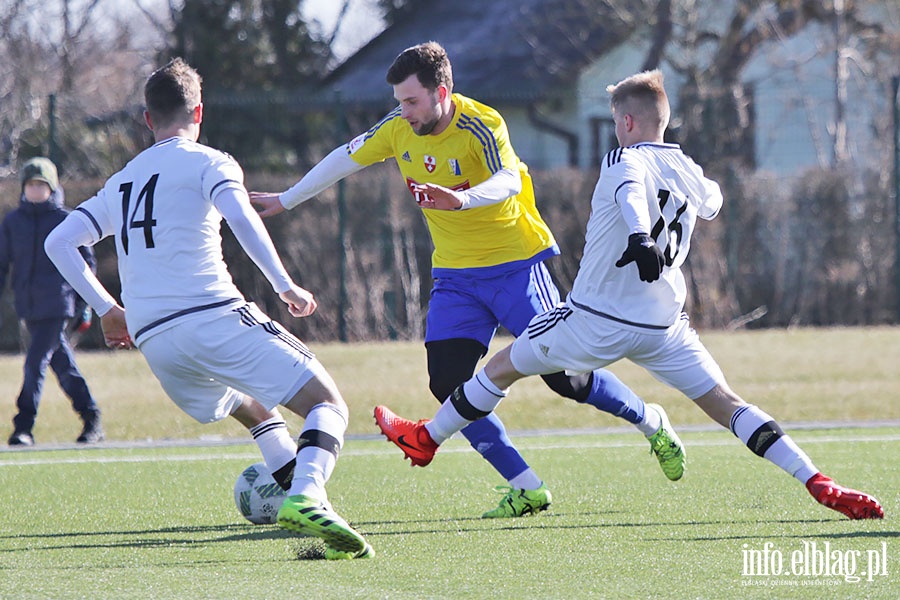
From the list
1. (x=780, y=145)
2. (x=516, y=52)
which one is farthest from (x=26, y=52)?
(x=780, y=145)

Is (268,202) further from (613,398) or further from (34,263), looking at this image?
(34,263)

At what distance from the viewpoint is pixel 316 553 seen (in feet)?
17.3

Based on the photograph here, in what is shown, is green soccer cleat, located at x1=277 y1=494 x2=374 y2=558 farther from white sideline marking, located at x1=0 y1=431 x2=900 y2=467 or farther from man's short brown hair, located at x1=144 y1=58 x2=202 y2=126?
white sideline marking, located at x1=0 y1=431 x2=900 y2=467

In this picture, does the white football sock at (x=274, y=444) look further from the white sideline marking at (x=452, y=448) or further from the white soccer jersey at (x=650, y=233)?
the white sideline marking at (x=452, y=448)

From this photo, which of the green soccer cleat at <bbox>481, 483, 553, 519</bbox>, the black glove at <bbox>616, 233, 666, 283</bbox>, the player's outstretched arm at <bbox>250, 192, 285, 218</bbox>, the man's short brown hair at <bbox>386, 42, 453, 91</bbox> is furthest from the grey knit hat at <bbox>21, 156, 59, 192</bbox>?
the black glove at <bbox>616, 233, 666, 283</bbox>

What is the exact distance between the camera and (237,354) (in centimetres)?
533

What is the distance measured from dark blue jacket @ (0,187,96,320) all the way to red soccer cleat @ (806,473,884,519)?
620 centimetres

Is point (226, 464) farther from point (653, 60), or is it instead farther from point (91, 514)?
point (653, 60)

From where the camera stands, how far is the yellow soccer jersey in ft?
21.4

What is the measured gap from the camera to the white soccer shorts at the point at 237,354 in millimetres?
5328

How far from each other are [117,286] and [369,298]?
10.3 feet

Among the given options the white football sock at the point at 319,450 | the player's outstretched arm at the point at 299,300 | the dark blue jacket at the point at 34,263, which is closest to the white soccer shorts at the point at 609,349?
the white football sock at the point at 319,450

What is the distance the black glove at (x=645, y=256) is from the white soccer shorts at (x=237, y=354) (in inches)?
51.6

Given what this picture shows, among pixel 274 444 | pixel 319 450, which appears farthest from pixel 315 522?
pixel 274 444
